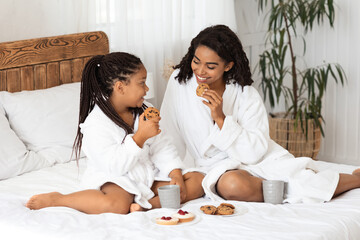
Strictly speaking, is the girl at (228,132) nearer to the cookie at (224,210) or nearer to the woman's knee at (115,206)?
the cookie at (224,210)

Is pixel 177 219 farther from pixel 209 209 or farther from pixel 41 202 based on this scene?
pixel 41 202

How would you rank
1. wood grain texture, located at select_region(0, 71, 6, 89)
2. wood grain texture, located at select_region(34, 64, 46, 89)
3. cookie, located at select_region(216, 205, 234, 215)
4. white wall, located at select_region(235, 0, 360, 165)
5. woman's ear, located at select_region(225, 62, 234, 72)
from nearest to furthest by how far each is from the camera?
cookie, located at select_region(216, 205, 234, 215), woman's ear, located at select_region(225, 62, 234, 72), wood grain texture, located at select_region(0, 71, 6, 89), wood grain texture, located at select_region(34, 64, 46, 89), white wall, located at select_region(235, 0, 360, 165)

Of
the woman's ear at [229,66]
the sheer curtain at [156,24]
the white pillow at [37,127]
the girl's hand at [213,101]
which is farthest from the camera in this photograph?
the sheer curtain at [156,24]

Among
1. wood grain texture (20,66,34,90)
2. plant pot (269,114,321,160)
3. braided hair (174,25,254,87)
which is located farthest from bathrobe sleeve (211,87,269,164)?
plant pot (269,114,321,160)

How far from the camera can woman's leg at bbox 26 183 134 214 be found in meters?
2.04

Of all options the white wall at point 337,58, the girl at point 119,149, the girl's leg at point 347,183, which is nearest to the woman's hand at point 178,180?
the girl at point 119,149

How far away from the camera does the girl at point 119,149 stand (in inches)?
81.7

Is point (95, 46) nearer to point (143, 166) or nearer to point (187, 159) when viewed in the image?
point (187, 159)

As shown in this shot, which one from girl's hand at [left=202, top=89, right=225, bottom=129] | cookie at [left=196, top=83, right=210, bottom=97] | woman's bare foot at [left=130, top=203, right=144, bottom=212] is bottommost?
woman's bare foot at [left=130, top=203, right=144, bottom=212]

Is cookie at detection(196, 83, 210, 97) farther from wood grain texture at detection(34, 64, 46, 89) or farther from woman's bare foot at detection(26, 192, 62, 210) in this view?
wood grain texture at detection(34, 64, 46, 89)

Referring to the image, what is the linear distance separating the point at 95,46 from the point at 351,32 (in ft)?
6.53

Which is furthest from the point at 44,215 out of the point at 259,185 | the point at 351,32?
the point at 351,32

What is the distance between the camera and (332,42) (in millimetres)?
4312

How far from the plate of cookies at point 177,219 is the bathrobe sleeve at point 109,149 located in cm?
27
